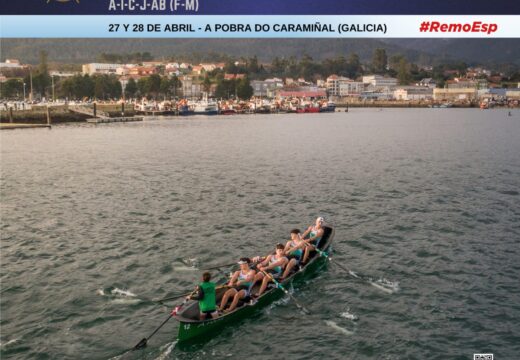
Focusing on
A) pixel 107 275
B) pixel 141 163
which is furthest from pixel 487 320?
pixel 141 163

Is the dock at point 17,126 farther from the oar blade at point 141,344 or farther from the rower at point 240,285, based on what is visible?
the oar blade at point 141,344

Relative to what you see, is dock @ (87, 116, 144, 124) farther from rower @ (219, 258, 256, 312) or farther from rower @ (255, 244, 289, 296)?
rower @ (219, 258, 256, 312)

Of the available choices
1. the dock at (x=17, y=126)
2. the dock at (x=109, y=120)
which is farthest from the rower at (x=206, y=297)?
the dock at (x=109, y=120)

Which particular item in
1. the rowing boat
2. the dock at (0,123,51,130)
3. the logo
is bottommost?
the logo

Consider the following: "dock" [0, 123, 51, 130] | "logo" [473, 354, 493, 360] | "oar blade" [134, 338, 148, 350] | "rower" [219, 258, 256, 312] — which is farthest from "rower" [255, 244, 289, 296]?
"dock" [0, 123, 51, 130]

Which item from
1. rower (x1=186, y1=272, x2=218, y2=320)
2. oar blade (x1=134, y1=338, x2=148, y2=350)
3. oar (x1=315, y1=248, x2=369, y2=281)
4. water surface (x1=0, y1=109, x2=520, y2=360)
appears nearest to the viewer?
oar blade (x1=134, y1=338, x2=148, y2=350)

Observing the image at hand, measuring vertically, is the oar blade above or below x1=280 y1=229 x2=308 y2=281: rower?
below

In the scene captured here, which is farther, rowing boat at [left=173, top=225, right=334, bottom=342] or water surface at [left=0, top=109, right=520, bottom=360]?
water surface at [left=0, top=109, right=520, bottom=360]
